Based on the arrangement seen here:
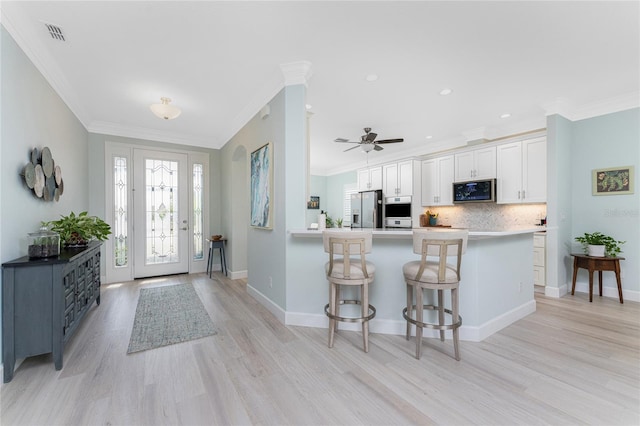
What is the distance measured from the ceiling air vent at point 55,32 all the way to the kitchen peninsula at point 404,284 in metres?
2.52

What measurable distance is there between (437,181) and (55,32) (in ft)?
18.8

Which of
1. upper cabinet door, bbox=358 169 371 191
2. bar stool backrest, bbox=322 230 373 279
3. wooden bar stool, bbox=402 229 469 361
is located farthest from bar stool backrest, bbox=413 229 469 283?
upper cabinet door, bbox=358 169 371 191

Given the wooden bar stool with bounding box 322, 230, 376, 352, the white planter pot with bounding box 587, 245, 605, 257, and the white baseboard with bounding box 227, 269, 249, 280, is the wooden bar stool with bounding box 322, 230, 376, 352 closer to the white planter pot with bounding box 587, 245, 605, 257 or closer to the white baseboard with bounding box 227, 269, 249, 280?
the white baseboard with bounding box 227, 269, 249, 280

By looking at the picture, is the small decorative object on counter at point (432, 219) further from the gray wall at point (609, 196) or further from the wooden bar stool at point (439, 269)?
the wooden bar stool at point (439, 269)

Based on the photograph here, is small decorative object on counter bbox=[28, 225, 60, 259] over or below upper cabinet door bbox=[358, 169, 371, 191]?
below

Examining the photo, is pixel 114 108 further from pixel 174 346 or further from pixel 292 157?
pixel 174 346

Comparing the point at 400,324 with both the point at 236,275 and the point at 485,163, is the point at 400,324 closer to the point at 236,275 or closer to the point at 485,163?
the point at 236,275

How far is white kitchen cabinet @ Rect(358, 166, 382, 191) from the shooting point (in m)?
6.52

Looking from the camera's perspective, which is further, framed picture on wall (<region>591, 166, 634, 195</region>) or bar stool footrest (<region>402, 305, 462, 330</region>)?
framed picture on wall (<region>591, 166, 634, 195</region>)

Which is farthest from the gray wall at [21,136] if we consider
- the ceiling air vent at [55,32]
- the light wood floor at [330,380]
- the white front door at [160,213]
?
the white front door at [160,213]

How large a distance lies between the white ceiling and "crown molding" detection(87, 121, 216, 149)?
0.89 feet

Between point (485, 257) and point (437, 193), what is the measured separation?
11.1ft

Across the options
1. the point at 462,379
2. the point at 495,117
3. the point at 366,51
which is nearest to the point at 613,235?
the point at 495,117

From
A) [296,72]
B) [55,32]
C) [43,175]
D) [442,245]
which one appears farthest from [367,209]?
[55,32]
